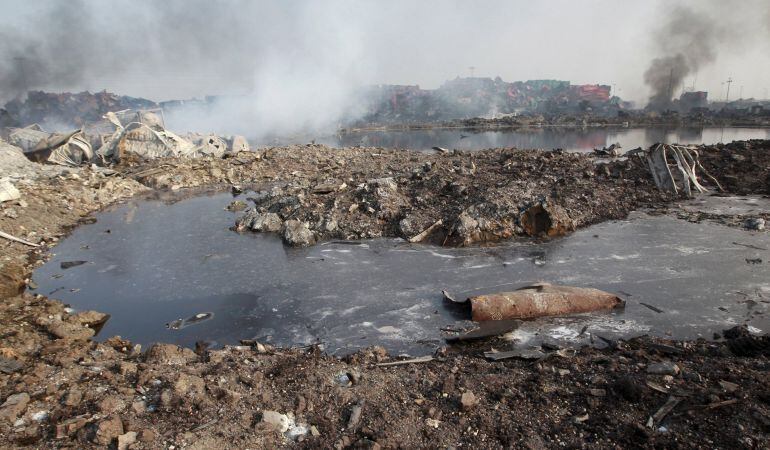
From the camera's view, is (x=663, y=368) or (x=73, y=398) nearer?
(x=73, y=398)

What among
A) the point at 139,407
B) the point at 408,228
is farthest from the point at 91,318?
the point at 408,228

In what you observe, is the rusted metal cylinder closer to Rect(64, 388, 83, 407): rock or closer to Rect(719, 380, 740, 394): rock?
Rect(719, 380, 740, 394): rock

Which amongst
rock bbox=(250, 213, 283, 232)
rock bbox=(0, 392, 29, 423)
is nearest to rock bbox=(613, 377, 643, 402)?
rock bbox=(0, 392, 29, 423)

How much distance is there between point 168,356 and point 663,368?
419 cm

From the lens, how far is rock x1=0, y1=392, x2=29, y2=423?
9.34 ft

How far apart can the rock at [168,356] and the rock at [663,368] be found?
3916 millimetres

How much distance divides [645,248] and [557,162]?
5.63 meters

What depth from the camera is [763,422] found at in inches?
107

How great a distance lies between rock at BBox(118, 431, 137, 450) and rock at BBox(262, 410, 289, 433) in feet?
2.56

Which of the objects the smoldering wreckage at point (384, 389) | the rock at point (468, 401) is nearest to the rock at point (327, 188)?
the smoldering wreckage at point (384, 389)

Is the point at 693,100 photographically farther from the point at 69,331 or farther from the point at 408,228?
the point at 69,331

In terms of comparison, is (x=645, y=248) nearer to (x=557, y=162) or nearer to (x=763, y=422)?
(x=763, y=422)

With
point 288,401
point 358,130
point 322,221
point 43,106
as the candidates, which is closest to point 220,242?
point 322,221

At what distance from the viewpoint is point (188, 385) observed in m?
3.25
